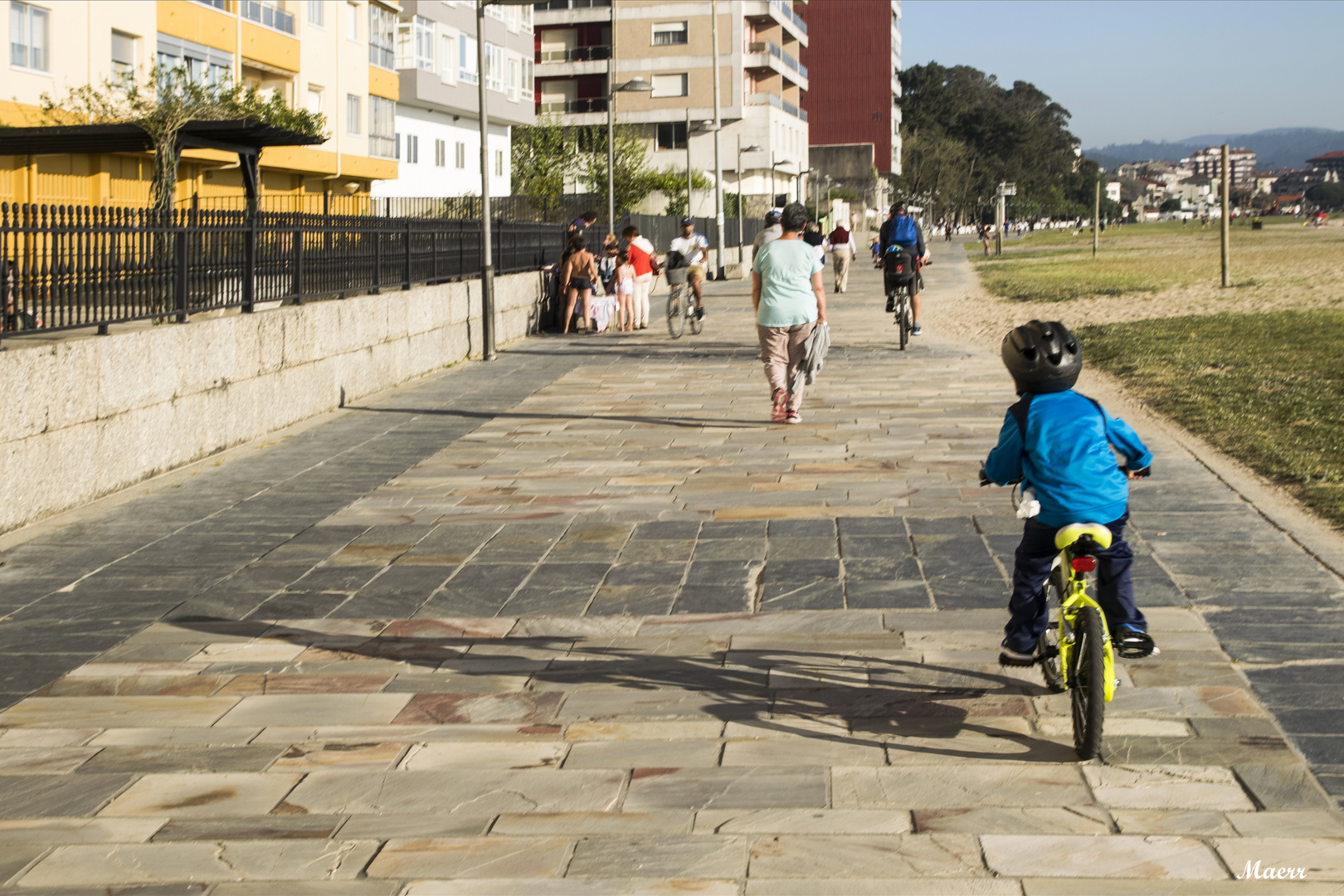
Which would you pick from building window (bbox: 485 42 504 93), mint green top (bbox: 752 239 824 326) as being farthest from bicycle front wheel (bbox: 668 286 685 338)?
building window (bbox: 485 42 504 93)

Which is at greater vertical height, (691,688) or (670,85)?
(670,85)

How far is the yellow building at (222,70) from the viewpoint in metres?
27.5

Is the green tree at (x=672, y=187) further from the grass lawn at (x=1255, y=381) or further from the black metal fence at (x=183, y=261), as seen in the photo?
the black metal fence at (x=183, y=261)

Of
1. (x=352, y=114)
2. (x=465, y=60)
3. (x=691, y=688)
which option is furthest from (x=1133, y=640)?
(x=465, y=60)

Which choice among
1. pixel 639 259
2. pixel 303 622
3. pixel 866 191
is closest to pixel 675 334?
pixel 639 259

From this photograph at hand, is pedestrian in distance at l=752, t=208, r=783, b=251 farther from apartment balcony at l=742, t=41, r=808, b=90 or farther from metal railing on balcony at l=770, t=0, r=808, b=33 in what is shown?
metal railing on balcony at l=770, t=0, r=808, b=33

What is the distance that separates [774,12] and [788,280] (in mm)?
70857

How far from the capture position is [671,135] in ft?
252

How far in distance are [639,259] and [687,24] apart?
54.1 metres

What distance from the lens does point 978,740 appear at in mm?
4770

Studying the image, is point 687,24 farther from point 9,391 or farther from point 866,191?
point 9,391

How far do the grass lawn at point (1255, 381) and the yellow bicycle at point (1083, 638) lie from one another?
3940 millimetres

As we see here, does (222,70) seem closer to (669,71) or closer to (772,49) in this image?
(669,71)

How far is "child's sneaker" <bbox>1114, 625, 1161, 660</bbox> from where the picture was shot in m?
4.84
